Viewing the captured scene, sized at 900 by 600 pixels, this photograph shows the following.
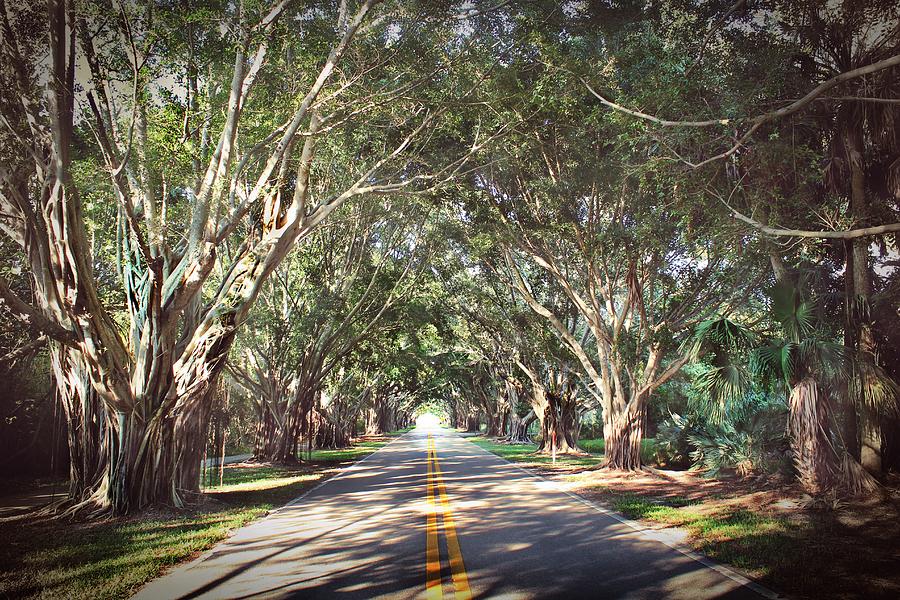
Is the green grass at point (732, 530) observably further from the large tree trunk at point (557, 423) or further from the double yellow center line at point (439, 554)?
the large tree trunk at point (557, 423)

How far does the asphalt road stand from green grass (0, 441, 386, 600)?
0.37 meters

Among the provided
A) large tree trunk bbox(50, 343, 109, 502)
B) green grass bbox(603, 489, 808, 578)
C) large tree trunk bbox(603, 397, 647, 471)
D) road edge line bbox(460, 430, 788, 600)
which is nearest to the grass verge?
green grass bbox(603, 489, 808, 578)

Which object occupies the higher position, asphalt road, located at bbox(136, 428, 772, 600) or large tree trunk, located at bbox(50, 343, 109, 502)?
large tree trunk, located at bbox(50, 343, 109, 502)

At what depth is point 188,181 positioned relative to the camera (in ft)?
40.4

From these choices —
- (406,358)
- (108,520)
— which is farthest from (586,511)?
(406,358)

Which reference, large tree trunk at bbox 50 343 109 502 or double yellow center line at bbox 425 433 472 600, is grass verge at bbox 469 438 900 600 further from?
large tree trunk at bbox 50 343 109 502

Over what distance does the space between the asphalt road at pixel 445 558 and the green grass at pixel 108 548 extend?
Answer: 0.37 meters

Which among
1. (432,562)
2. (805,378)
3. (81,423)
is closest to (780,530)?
(805,378)

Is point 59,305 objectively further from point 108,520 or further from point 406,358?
point 406,358

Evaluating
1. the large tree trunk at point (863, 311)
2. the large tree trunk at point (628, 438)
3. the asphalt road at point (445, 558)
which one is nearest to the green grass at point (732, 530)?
the asphalt road at point (445, 558)

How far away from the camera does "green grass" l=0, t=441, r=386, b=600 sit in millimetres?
6121

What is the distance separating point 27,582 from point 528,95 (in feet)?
39.7

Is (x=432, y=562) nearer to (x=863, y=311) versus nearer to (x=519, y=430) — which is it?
(x=863, y=311)

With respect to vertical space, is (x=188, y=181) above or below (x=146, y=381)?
above
